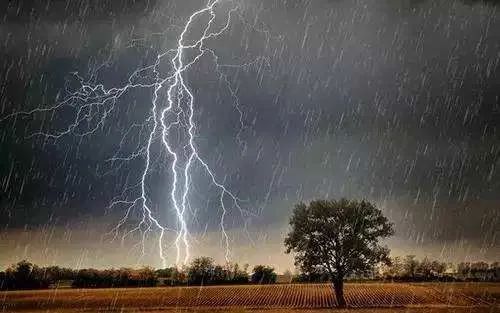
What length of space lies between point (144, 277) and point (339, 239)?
3668cm

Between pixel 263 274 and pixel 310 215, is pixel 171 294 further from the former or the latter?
pixel 310 215

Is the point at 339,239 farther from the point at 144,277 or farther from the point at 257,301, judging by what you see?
the point at 144,277

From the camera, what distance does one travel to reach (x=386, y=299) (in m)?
41.9

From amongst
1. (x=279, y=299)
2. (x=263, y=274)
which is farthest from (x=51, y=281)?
(x=279, y=299)

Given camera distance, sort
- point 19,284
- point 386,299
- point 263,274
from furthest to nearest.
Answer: point 19,284, point 263,274, point 386,299

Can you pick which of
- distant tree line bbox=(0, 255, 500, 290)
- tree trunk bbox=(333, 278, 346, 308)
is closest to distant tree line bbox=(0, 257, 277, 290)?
distant tree line bbox=(0, 255, 500, 290)

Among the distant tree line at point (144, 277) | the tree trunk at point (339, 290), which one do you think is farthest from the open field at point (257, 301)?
the distant tree line at point (144, 277)

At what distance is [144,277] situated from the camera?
65.0 meters

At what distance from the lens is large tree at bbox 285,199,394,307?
3469 cm

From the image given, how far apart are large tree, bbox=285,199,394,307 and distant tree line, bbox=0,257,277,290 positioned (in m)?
27.2

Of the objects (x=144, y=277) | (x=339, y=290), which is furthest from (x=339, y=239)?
(x=144, y=277)

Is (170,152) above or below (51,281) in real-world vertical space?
above

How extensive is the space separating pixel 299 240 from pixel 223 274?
31.9 meters

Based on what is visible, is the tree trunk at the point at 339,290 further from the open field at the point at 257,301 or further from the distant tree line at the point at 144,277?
the distant tree line at the point at 144,277
